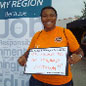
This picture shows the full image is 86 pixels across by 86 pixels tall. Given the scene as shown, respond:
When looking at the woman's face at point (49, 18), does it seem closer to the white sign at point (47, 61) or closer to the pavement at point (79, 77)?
the white sign at point (47, 61)

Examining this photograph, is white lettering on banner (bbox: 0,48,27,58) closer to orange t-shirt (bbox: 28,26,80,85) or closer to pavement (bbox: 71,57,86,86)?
orange t-shirt (bbox: 28,26,80,85)

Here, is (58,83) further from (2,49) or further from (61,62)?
(2,49)

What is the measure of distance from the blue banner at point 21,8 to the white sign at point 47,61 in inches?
40.8

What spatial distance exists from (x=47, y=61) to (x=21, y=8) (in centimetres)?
127

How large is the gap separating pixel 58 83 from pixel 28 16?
1.34m

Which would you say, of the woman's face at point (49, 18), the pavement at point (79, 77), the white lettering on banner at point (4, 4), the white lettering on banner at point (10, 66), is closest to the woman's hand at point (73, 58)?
the woman's face at point (49, 18)

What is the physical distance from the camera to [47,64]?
80.4 inches

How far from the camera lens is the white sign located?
1.98 meters

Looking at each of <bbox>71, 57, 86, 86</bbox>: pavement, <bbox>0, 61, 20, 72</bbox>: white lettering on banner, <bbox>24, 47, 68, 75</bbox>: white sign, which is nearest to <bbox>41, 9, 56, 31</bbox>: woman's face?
<bbox>24, 47, 68, 75</bbox>: white sign

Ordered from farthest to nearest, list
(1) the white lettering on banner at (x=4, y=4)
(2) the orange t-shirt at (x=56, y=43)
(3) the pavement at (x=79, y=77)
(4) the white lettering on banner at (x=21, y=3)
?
(3) the pavement at (x=79, y=77) < (1) the white lettering on banner at (x=4, y=4) < (4) the white lettering on banner at (x=21, y=3) < (2) the orange t-shirt at (x=56, y=43)

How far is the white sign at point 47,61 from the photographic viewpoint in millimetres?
1979

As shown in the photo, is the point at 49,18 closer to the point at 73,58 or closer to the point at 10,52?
the point at 73,58

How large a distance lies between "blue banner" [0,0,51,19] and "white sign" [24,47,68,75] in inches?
40.8

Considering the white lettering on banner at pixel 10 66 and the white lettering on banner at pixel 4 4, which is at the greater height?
the white lettering on banner at pixel 4 4
